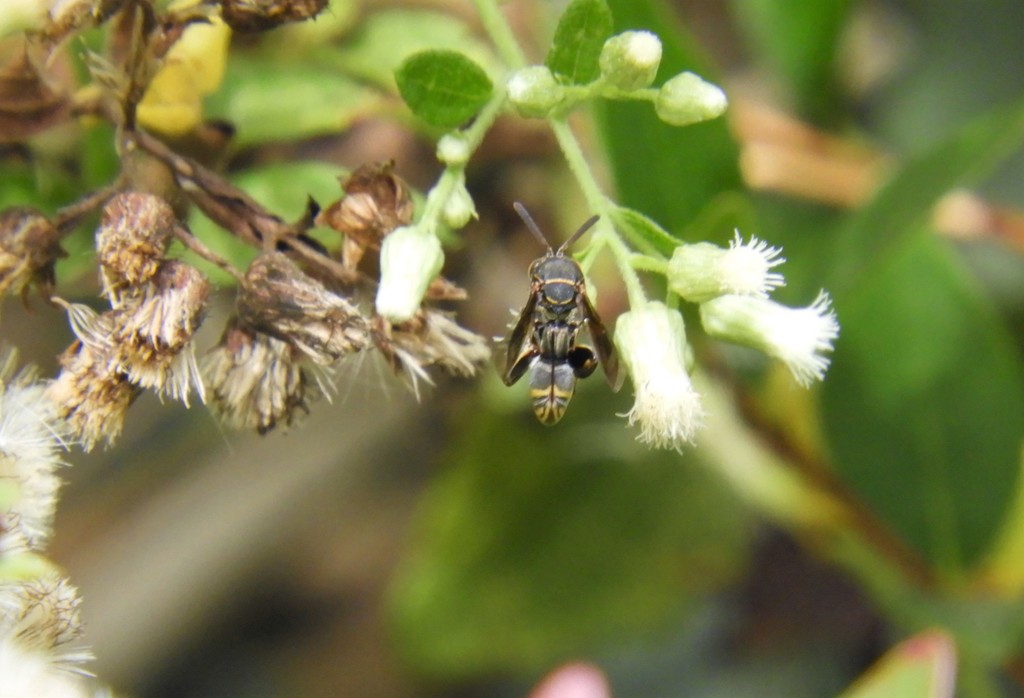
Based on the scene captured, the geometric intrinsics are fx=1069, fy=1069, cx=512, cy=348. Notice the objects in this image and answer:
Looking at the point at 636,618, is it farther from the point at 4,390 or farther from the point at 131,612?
the point at 4,390

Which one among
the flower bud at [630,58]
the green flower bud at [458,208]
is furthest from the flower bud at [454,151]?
the flower bud at [630,58]

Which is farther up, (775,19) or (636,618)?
(775,19)

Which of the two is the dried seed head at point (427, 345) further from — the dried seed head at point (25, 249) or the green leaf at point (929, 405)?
the green leaf at point (929, 405)

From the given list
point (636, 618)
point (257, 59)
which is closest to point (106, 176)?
point (257, 59)

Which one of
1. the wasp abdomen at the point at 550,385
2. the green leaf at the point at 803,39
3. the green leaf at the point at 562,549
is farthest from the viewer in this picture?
the green leaf at the point at 562,549

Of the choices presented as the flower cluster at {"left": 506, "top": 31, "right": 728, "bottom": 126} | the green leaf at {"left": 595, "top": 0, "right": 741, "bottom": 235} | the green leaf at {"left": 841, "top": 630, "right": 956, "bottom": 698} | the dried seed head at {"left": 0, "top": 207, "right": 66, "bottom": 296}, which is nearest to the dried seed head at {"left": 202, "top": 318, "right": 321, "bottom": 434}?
the dried seed head at {"left": 0, "top": 207, "right": 66, "bottom": 296}

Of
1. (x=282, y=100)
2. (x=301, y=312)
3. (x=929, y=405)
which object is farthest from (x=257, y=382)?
(x=929, y=405)
